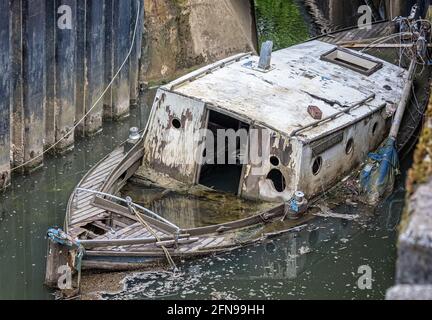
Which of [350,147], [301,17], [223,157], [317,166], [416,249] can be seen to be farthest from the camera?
[301,17]

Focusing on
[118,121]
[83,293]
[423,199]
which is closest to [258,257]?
[83,293]

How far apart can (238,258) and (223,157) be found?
3050 mm

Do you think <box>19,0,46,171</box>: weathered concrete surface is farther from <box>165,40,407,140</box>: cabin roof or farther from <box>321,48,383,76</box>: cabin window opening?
<box>321,48,383,76</box>: cabin window opening

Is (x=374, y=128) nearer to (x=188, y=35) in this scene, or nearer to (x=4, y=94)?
(x=188, y=35)

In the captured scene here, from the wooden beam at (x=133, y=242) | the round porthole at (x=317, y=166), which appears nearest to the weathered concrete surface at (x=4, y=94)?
the wooden beam at (x=133, y=242)

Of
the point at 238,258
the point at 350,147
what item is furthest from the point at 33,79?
the point at 350,147

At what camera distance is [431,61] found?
1975 centimetres

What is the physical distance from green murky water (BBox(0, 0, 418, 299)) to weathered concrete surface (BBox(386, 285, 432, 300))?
22.3 ft

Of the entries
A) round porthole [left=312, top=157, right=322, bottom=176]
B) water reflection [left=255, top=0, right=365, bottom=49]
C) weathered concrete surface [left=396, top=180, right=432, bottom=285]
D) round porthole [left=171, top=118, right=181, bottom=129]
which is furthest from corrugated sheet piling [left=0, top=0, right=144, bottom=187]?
weathered concrete surface [left=396, top=180, right=432, bottom=285]

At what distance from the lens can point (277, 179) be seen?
16750 mm

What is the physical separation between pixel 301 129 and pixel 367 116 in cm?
191

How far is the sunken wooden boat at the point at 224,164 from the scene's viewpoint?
48.6ft

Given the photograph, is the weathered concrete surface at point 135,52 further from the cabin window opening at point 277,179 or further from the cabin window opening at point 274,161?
the cabin window opening at point 274,161

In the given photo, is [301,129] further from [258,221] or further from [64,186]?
[64,186]
